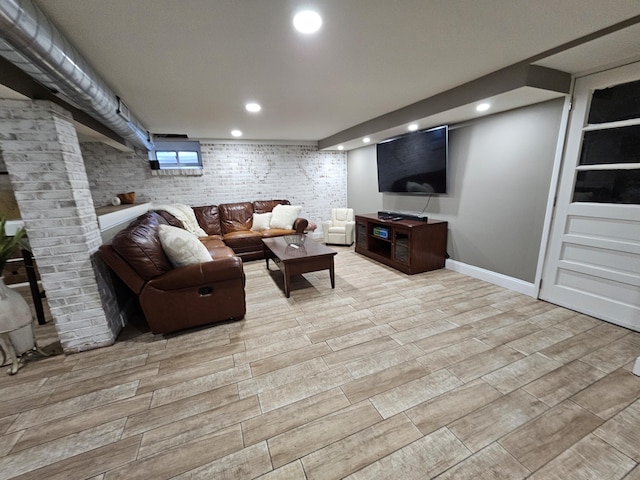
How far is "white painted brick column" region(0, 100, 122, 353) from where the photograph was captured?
5.90 feet

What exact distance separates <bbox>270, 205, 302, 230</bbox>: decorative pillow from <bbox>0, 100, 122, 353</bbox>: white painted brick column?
2856mm

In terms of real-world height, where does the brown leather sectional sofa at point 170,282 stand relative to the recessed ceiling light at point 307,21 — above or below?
below

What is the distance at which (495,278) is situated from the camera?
3.17 meters

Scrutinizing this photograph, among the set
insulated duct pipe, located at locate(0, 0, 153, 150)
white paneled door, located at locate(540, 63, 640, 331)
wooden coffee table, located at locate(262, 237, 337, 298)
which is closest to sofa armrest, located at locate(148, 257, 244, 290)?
wooden coffee table, located at locate(262, 237, 337, 298)

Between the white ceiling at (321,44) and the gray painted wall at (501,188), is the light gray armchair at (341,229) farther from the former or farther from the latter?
the white ceiling at (321,44)

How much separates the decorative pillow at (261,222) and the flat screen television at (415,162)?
7.29ft

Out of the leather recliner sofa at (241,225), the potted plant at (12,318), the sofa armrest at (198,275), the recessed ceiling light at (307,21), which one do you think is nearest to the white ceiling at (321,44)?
the recessed ceiling light at (307,21)

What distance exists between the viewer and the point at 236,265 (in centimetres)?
238

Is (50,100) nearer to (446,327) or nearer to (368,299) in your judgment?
(368,299)

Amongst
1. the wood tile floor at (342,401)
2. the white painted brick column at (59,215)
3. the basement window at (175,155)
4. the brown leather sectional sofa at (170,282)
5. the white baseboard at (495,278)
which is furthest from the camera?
the basement window at (175,155)

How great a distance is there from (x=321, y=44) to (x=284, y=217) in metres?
3.33

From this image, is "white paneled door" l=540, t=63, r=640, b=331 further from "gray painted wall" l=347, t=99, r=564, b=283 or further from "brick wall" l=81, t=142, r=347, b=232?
"brick wall" l=81, t=142, r=347, b=232

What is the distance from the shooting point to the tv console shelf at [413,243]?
3.52 metres

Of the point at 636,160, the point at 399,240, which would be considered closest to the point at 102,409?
the point at 399,240
